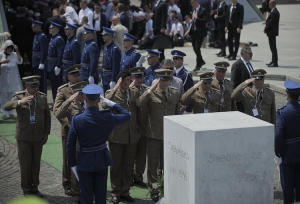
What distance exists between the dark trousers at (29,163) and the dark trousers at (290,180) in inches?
144

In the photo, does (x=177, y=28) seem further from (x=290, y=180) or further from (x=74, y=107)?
(x=290, y=180)

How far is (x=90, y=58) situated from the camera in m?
15.2

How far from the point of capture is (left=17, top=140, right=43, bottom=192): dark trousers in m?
10.0

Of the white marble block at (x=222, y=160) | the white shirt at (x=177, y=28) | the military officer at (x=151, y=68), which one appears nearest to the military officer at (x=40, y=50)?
the military officer at (x=151, y=68)

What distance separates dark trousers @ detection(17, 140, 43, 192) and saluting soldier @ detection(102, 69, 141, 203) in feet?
3.75

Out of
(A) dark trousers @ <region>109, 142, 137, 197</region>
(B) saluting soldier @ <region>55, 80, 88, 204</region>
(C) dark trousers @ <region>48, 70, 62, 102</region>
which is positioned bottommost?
(A) dark trousers @ <region>109, 142, 137, 197</region>

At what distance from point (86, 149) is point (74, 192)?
156 cm

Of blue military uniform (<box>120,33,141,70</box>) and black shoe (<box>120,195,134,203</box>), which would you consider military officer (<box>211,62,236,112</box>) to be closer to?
black shoe (<box>120,195,134,203</box>)

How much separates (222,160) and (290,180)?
238 centimetres

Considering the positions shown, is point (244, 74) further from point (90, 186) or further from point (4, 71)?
point (4, 71)

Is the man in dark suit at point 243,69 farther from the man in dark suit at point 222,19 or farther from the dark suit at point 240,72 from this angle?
the man in dark suit at point 222,19

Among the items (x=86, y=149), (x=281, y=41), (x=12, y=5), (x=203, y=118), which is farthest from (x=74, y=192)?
(x=281, y=41)

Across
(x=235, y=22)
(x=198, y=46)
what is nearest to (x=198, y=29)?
(x=198, y=46)

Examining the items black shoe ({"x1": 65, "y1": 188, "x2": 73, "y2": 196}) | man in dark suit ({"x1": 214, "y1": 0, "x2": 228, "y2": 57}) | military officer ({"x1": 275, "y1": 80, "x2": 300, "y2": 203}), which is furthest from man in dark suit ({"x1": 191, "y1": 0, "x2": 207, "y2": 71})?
military officer ({"x1": 275, "y1": 80, "x2": 300, "y2": 203})
